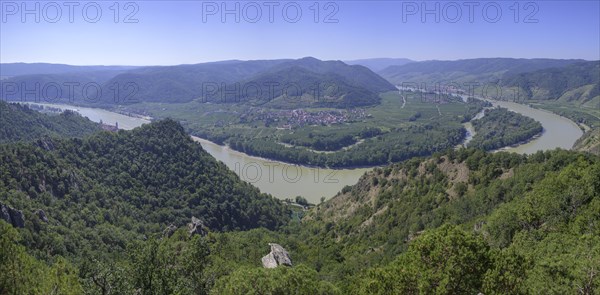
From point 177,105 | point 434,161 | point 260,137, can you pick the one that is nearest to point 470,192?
point 434,161

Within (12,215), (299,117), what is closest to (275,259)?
(12,215)

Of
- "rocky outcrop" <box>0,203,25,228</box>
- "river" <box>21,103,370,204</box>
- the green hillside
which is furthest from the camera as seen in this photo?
"river" <box>21,103,370,204</box>

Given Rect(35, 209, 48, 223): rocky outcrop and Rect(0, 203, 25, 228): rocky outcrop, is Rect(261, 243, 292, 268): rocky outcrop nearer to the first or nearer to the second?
Rect(0, 203, 25, 228): rocky outcrop

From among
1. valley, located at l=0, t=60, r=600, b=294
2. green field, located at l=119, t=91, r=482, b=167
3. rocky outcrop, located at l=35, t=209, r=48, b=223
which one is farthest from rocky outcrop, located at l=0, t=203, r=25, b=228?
green field, located at l=119, t=91, r=482, b=167

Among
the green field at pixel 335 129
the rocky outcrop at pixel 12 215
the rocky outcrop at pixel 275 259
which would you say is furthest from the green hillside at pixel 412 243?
the green field at pixel 335 129

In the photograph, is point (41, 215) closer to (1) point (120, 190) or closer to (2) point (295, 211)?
(1) point (120, 190)

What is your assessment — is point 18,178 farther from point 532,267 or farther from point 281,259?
point 532,267

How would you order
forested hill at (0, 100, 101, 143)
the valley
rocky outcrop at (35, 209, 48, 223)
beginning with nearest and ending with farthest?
the valley
rocky outcrop at (35, 209, 48, 223)
forested hill at (0, 100, 101, 143)

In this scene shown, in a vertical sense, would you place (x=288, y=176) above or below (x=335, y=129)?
below
